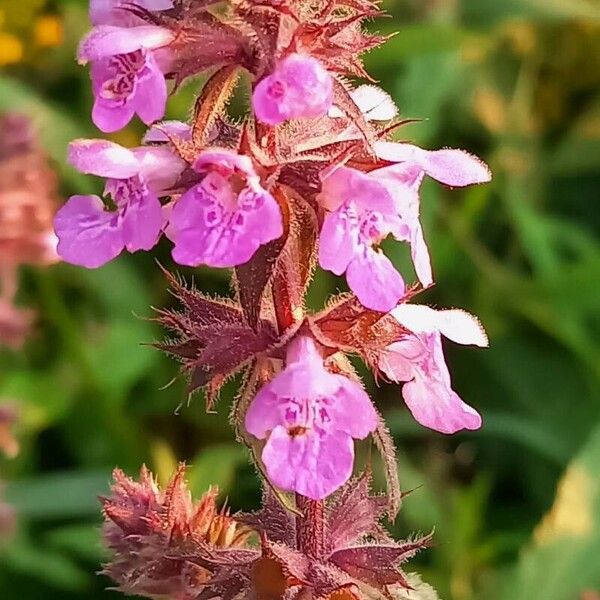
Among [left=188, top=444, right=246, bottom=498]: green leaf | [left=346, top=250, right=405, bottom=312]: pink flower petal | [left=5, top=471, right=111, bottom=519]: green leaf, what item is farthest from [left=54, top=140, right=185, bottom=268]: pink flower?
[left=5, top=471, right=111, bottom=519]: green leaf

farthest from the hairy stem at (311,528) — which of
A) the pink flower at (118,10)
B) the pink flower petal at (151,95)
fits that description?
the pink flower at (118,10)

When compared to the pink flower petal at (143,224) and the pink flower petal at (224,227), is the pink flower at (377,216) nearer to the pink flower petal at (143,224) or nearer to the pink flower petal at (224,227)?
the pink flower petal at (224,227)

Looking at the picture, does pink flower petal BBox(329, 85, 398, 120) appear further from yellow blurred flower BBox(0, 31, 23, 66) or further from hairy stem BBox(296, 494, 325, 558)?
yellow blurred flower BBox(0, 31, 23, 66)

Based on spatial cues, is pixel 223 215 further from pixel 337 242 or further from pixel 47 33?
pixel 47 33

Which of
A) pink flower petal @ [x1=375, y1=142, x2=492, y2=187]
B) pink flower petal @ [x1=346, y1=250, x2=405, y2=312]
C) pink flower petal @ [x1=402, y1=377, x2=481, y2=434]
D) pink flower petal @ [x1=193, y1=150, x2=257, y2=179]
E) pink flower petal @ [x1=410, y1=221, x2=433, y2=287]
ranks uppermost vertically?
pink flower petal @ [x1=193, y1=150, x2=257, y2=179]

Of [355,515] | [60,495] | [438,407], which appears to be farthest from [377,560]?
[60,495]

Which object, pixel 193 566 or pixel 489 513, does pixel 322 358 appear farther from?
pixel 489 513
